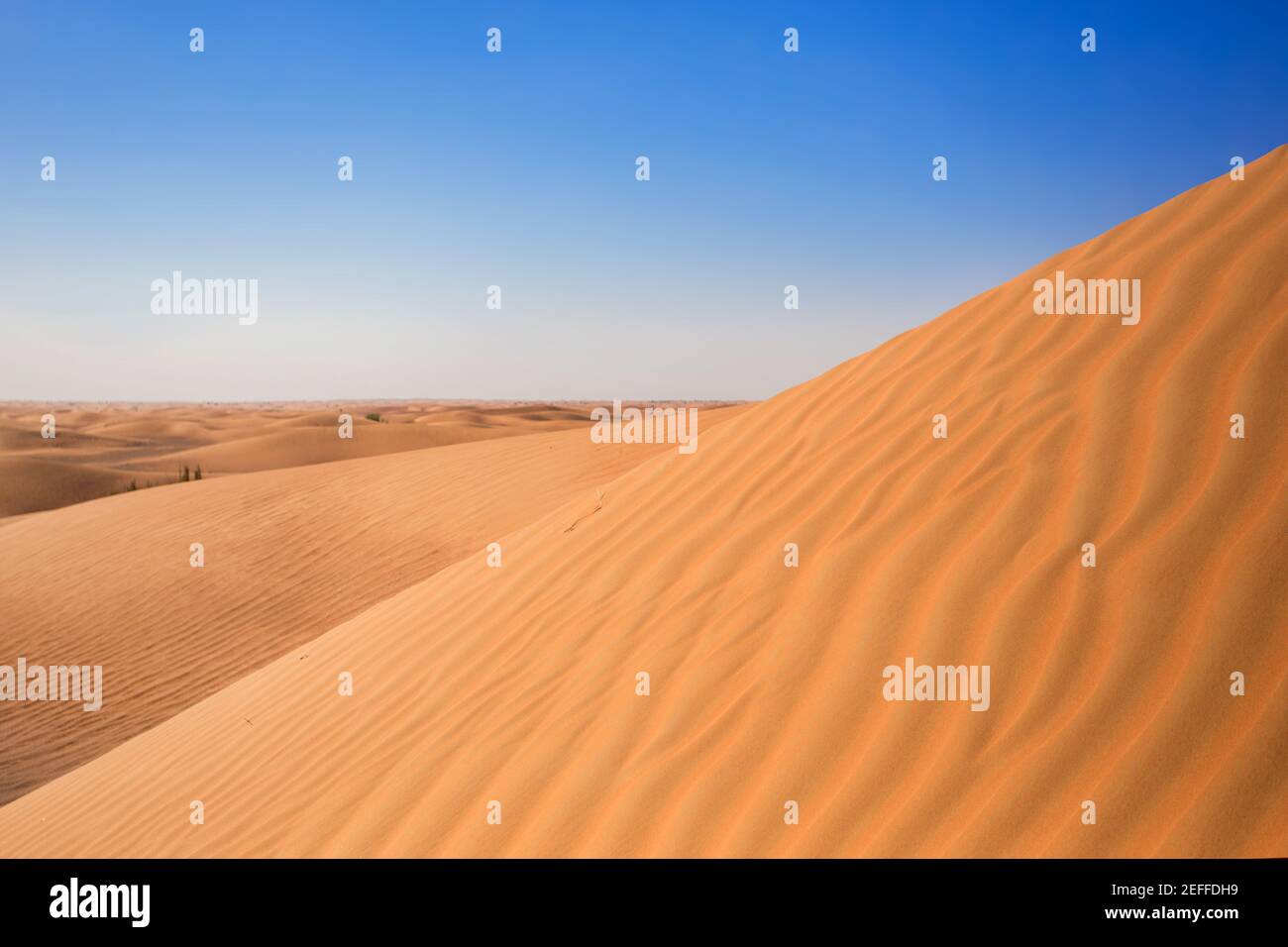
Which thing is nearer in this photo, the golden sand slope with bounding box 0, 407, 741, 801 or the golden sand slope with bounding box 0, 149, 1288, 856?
the golden sand slope with bounding box 0, 149, 1288, 856

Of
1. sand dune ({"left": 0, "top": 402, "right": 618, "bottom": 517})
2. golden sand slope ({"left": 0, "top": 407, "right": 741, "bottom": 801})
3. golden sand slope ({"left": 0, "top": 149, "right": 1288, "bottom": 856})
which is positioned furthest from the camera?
sand dune ({"left": 0, "top": 402, "right": 618, "bottom": 517})

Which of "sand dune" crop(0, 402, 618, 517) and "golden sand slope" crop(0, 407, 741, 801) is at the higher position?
"sand dune" crop(0, 402, 618, 517)

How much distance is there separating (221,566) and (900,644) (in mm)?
11888

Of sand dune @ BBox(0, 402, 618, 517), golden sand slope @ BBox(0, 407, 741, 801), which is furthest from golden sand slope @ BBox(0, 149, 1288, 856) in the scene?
sand dune @ BBox(0, 402, 618, 517)

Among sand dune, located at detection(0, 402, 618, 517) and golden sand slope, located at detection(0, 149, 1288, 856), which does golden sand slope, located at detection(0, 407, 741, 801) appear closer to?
golden sand slope, located at detection(0, 149, 1288, 856)

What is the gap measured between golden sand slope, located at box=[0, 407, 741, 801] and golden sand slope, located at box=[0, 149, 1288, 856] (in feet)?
15.1

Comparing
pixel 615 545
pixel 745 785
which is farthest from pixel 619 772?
pixel 615 545

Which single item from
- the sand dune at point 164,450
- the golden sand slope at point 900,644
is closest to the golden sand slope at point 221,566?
the golden sand slope at point 900,644

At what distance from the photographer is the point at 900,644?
2682 mm

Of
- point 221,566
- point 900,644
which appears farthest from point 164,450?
point 900,644

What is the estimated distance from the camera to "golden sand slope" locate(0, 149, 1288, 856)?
2.10 m

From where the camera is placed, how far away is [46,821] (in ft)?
16.0

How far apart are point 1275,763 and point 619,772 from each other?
177 centimetres
